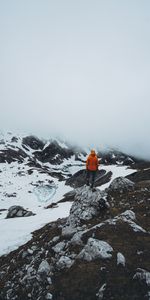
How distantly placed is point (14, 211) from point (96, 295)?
3636cm

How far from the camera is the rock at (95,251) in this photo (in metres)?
13.5

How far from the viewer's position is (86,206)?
20.4 meters

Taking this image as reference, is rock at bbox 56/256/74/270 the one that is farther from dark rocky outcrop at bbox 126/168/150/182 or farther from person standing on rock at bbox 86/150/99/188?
dark rocky outcrop at bbox 126/168/150/182

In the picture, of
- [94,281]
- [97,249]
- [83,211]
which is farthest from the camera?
[83,211]

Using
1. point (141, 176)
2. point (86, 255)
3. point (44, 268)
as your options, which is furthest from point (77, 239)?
point (141, 176)

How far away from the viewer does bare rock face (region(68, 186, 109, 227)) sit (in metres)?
19.6

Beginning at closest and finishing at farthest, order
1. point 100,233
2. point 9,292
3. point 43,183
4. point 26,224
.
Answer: point 9,292 < point 100,233 < point 26,224 < point 43,183

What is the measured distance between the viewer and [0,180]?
11175 centimetres

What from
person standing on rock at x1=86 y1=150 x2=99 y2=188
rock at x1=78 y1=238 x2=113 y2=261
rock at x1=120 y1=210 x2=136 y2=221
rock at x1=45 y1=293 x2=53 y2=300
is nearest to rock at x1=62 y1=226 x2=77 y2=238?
rock at x1=78 y1=238 x2=113 y2=261

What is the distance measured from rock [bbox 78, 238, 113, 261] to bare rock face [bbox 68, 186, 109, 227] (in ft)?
15.7

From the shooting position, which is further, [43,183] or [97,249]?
[43,183]

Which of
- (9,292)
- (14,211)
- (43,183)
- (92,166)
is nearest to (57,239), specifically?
(9,292)

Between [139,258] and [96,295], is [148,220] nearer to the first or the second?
[139,258]

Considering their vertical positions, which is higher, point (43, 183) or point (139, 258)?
point (43, 183)
